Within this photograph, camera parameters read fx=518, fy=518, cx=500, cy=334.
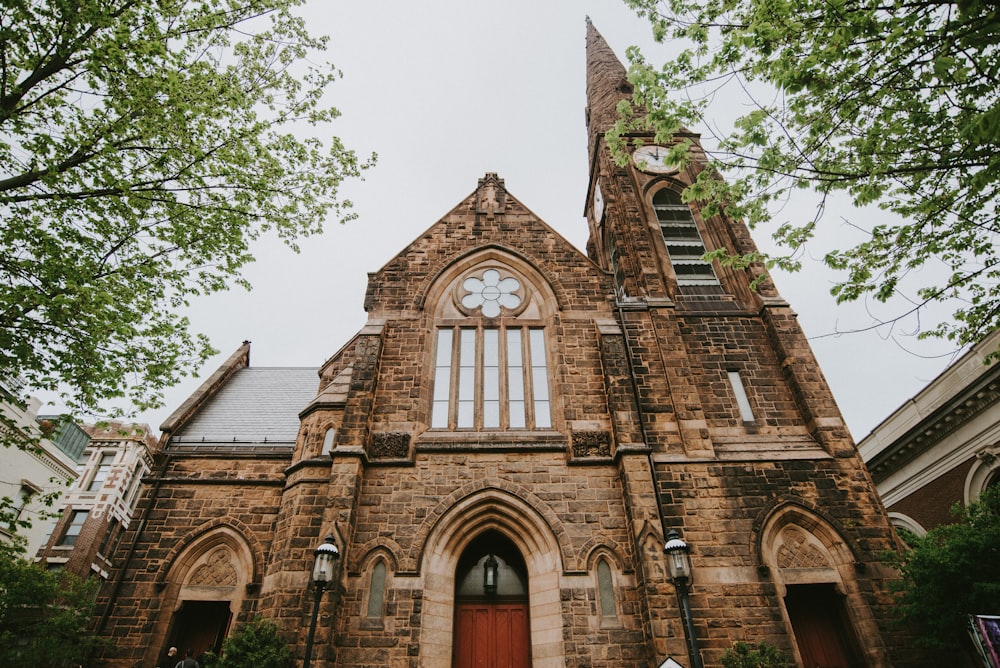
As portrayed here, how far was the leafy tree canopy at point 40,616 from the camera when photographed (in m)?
9.52

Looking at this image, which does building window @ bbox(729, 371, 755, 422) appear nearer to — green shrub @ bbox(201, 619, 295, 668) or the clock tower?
the clock tower

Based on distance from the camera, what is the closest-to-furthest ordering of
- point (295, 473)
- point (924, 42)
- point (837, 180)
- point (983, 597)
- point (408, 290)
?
point (924, 42), point (837, 180), point (983, 597), point (295, 473), point (408, 290)

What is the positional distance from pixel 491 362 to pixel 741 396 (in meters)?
5.84

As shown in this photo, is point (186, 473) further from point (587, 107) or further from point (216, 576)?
point (587, 107)

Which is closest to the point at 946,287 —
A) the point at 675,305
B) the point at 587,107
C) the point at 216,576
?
the point at 675,305

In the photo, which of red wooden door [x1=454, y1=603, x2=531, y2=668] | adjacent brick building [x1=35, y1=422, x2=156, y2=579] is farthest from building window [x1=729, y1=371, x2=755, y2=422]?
adjacent brick building [x1=35, y1=422, x2=156, y2=579]

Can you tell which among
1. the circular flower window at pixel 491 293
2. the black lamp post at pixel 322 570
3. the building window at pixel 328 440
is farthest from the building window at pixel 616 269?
the black lamp post at pixel 322 570

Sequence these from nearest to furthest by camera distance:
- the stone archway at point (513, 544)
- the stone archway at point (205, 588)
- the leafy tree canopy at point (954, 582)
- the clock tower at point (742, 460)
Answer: the leafy tree canopy at point (954, 582) < the stone archway at point (513, 544) < the clock tower at point (742, 460) < the stone archway at point (205, 588)

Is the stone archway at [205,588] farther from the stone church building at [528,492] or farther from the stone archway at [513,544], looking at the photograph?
the stone archway at [513,544]

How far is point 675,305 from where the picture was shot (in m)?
13.3

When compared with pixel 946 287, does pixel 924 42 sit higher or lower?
higher

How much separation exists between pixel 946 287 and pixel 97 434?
4096 cm

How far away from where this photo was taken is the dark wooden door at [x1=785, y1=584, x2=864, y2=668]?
30.2 feet

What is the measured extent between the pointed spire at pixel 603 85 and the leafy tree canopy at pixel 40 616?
1958 centimetres
